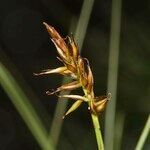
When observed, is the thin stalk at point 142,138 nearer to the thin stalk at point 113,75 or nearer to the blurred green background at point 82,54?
the thin stalk at point 113,75

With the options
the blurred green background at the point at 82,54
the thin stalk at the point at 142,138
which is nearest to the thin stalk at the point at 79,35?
the blurred green background at the point at 82,54

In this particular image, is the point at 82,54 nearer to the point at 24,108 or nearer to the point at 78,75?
the point at 24,108

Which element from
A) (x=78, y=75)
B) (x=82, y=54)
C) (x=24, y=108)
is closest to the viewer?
Result: (x=78, y=75)

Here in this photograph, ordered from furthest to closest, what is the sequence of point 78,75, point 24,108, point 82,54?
point 82,54, point 24,108, point 78,75

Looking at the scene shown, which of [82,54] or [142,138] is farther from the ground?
[142,138]

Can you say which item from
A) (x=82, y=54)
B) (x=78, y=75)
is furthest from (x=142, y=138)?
(x=82, y=54)

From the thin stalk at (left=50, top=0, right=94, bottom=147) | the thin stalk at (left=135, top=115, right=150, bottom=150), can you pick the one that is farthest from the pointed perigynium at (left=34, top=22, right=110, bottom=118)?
the thin stalk at (left=50, top=0, right=94, bottom=147)

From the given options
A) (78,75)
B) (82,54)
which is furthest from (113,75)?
(82,54)

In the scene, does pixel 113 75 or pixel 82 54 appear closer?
pixel 113 75
